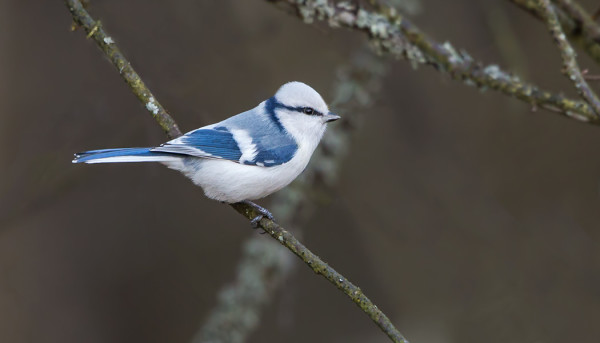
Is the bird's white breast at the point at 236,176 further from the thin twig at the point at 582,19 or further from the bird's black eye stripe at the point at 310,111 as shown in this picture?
the thin twig at the point at 582,19

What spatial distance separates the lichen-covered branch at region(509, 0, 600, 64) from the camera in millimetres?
3355

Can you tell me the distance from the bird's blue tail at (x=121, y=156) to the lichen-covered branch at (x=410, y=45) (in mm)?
1046

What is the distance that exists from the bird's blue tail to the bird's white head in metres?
0.59

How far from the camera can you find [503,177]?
4.85 m

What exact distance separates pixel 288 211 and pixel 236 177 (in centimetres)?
114

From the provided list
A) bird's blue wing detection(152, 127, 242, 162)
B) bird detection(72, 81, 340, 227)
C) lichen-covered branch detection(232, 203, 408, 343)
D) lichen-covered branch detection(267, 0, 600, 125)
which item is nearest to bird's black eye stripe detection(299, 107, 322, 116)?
bird detection(72, 81, 340, 227)

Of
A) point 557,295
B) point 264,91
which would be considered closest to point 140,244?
point 264,91

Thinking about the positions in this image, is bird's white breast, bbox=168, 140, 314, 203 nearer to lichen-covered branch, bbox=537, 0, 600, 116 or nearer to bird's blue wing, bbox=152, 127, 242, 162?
bird's blue wing, bbox=152, 127, 242, 162

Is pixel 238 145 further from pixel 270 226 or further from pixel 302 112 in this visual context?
pixel 270 226

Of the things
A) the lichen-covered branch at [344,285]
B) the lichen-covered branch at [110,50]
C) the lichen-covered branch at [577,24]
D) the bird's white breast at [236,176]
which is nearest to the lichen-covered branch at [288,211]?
the bird's white breast at [236,176]

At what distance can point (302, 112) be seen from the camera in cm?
315

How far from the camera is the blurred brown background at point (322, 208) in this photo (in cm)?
435

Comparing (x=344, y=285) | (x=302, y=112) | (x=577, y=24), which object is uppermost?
(x=302, y=112)

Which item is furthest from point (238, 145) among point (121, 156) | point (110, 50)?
point (110, 50)
